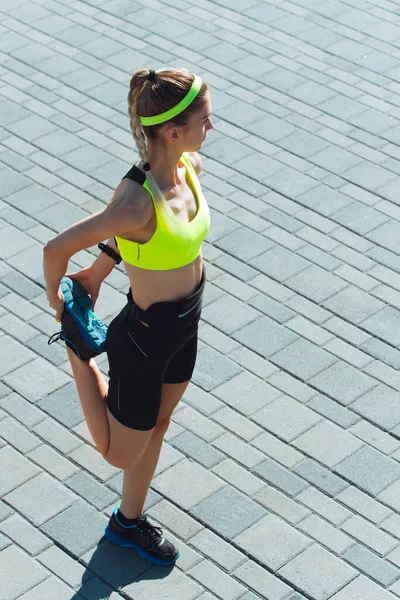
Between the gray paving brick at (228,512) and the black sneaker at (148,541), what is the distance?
11.1 inches

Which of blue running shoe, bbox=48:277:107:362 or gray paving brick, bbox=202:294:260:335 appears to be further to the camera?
gray paving brick, bbox=202:294:260:335

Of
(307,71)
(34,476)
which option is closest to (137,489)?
(34,476)

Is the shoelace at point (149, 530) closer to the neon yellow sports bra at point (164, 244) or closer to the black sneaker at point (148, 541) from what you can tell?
the black sneaker at point (148, 541)

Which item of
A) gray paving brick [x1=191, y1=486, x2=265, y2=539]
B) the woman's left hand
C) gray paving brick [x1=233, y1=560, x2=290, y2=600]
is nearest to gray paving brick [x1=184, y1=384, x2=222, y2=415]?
gray paving brick [x1=191, y1=486, x2=265, y2=539]

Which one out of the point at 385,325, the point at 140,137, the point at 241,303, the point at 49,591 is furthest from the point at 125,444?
the point at 385,325

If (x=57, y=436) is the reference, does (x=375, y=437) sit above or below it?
above

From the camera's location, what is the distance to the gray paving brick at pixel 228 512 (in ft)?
16.4

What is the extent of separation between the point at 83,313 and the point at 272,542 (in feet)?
4.95

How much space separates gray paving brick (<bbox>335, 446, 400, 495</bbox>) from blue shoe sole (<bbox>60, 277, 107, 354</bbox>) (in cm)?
166

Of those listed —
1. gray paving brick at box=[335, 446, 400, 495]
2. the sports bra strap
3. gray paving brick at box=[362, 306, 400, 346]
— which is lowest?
gray paving brick at box=[335, 446, 400, 495]

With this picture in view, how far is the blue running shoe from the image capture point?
4.28 meters

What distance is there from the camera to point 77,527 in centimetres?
495

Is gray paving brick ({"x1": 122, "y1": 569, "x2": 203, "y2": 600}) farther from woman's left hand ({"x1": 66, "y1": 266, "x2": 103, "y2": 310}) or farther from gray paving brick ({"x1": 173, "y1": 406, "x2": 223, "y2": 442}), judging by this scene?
woman's left hand ({"x1": 66, "y1": 266, "x2": 103, "y2": 310})

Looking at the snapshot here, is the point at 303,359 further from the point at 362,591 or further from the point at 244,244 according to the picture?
the point at 362,591
